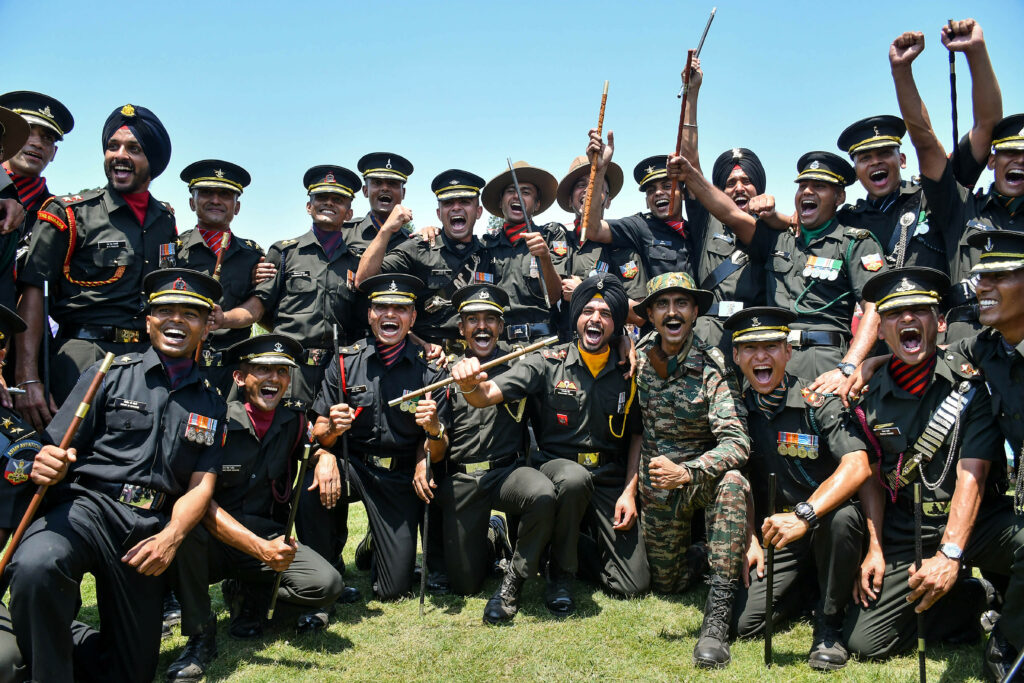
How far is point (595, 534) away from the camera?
23.3 feet

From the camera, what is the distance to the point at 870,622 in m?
5.25

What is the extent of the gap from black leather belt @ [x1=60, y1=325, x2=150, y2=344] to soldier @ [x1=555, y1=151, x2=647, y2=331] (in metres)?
4.24

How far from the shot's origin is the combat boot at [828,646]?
16.7 ft

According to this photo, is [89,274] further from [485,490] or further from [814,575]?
[814,575]

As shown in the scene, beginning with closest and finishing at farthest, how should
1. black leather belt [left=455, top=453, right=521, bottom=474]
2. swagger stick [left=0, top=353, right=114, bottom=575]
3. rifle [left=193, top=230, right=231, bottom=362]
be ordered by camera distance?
swagger stick [left=0, top=353, right=114, bottom=575]
black leather belt [left=455, top=453, right=521, bottom=474]
rifle [left=193, top=230, right=231, bottom=362]

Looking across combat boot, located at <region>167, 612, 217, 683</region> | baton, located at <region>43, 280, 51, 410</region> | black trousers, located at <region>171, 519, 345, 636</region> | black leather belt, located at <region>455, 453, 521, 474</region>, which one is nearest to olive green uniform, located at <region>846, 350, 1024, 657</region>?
black leather belt, located at <region>455, 453, 521, 474</region>

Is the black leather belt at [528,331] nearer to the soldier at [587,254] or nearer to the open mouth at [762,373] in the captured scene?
the soldier at [587,254]

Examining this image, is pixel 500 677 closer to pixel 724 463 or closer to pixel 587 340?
pixel 724 463

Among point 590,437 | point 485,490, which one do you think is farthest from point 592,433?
point 485,490

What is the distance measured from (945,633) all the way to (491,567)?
3.87 meters

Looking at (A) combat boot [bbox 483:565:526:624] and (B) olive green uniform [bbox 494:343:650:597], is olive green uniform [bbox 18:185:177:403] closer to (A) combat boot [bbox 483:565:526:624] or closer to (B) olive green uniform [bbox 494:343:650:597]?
(B) olive green uniform [bbox 494:343:650:597]

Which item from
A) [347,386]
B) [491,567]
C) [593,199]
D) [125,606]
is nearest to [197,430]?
[125,606]

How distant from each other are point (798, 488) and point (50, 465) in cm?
535

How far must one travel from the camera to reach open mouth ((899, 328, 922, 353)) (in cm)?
535
